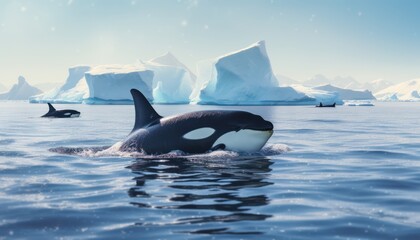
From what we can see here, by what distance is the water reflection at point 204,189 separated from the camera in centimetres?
574

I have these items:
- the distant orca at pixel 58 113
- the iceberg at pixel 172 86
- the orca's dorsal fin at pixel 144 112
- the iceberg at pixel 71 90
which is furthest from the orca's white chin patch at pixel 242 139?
the iceberg at pixel 71 90

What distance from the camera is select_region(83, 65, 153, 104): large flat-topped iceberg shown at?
98.3 m

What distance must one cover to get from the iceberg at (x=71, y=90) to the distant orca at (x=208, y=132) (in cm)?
11926

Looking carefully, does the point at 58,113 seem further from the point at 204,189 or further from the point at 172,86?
the point at 172,86

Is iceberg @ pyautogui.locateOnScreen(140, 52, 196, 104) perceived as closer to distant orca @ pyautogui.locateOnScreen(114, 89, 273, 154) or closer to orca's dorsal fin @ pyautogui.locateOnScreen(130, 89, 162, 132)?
orca's dorsal fin @ pyautogui.locateOnScreen(130, 89, 162, 132)

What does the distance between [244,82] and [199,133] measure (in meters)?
78.0

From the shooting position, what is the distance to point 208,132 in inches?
448

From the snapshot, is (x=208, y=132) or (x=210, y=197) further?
(x=208, y=132)

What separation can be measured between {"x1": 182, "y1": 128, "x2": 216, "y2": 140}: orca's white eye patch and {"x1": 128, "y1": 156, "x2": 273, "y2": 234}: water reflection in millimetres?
610

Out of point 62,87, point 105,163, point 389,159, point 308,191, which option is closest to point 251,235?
point 308,191

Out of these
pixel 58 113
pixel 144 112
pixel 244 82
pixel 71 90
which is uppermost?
pixel 244 82

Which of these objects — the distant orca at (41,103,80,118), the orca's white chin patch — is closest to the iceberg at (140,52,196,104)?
the distant orca at (41,103,80,118)

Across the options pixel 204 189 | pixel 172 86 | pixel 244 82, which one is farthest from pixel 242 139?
pixel 172 86

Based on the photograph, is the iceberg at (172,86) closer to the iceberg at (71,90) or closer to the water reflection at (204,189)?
the iceberg at (71,90)
